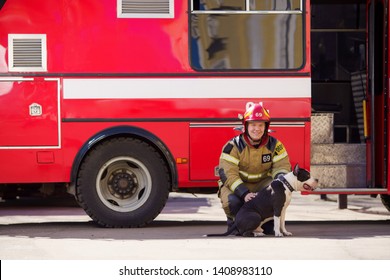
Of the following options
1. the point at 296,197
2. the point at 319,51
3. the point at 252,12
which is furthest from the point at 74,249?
the point at 296,197

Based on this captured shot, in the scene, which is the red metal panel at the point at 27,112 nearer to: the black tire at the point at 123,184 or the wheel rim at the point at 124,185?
the black tire at the point at 123,184

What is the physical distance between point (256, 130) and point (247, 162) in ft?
1.24

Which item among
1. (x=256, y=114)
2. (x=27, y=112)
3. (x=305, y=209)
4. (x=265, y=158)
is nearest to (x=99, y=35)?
(x=27, y=112)

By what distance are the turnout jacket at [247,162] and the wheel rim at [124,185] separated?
1296 mm

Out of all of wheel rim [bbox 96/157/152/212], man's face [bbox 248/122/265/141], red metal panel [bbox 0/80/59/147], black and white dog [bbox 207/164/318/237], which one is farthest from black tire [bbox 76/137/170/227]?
man's face [bbox 248/122/265/141]

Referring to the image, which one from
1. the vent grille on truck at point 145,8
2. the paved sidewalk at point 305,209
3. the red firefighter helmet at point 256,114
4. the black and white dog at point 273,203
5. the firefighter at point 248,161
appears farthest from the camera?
the paved sidewalk at point 305,209

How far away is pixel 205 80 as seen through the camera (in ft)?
36.3

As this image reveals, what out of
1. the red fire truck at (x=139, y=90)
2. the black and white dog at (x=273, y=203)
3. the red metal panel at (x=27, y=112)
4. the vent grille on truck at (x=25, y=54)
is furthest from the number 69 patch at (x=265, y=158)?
the vent grille on truck at (x=25, y=54)

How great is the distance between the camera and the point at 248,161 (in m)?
9.95

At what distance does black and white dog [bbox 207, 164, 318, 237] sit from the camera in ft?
31.4

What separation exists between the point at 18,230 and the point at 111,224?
3.84 feet

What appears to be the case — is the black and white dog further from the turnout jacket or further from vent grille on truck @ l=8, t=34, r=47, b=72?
vent grille on truck @ l=8, t=34, r=47, b=72

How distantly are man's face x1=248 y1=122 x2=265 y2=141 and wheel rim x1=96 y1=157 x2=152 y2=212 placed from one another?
1.65 m

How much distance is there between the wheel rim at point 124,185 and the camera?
432 inches
